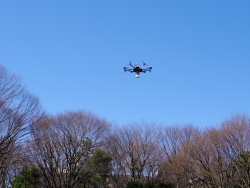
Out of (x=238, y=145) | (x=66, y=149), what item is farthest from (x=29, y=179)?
(x=238, y=145)

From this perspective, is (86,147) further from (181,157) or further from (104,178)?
(181,157)

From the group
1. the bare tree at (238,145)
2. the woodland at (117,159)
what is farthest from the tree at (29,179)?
the bare tree at (238,145)

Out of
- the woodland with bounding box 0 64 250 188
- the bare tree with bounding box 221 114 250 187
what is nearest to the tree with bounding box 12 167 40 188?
the woodland with bounding box 0 64 250 188

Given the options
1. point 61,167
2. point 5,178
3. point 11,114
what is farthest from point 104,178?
point 11,114

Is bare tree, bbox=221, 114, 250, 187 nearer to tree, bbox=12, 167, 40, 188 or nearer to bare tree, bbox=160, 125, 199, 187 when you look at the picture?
bare tree, bbox=160, 125, 199, 187

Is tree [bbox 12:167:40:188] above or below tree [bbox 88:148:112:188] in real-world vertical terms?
below

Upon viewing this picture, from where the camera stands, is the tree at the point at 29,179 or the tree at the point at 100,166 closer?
the tree at the point at 29,179

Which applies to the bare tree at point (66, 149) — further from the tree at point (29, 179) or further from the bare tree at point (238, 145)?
the bare tree at point (238, 145)

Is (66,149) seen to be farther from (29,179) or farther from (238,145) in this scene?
(238,145)
